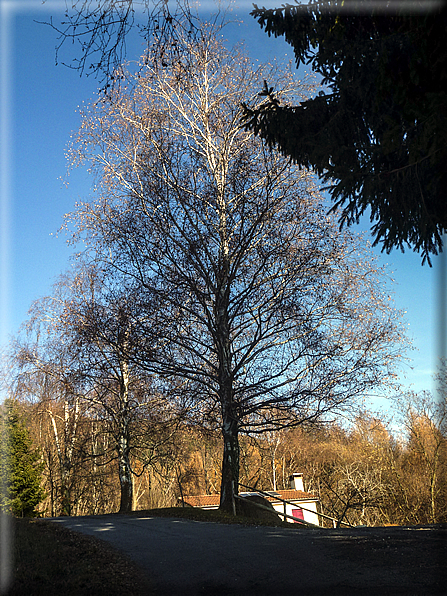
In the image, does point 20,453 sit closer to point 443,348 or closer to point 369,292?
point 369,292

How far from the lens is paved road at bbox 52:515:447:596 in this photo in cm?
467

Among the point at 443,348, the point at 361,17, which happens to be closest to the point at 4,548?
the point at 443,348

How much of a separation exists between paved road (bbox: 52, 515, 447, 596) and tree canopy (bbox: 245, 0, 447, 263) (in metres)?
4.08

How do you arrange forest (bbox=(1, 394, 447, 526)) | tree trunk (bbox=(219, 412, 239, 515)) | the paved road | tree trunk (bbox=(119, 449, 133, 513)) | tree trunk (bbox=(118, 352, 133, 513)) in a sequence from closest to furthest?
the paved road < tree trunk (bbox=(219, 412, 239, 515)) < tree trunk (bbox=(118, 352, 133, 513)) < tree trunk (bbox=(119, 449, 133, 513)) < forest (bbox=(1, 394, 447, 526))

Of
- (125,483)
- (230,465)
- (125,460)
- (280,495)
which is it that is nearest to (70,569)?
(230,465)

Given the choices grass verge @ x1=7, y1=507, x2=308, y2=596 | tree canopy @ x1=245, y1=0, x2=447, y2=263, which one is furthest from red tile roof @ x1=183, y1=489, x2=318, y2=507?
tree canopy @ x1=245, y1=0, x2=447, y2=263

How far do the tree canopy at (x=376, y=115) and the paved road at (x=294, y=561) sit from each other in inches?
161

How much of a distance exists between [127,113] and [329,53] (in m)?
6.92

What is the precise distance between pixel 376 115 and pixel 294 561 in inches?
240

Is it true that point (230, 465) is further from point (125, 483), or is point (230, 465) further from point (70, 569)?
point (125, 483)

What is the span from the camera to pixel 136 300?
35.4 feet

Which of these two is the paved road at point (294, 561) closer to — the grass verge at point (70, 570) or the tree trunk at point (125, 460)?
the grass verge at point (70, 570)

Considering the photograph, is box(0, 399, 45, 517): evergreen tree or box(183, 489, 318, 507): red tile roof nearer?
box(0, 399, 45, 517): evergreen tree

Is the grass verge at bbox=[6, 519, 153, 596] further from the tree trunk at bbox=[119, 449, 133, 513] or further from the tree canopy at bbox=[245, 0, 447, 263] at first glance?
the tree trunk at bbox=[119, 449, 133, 513]
